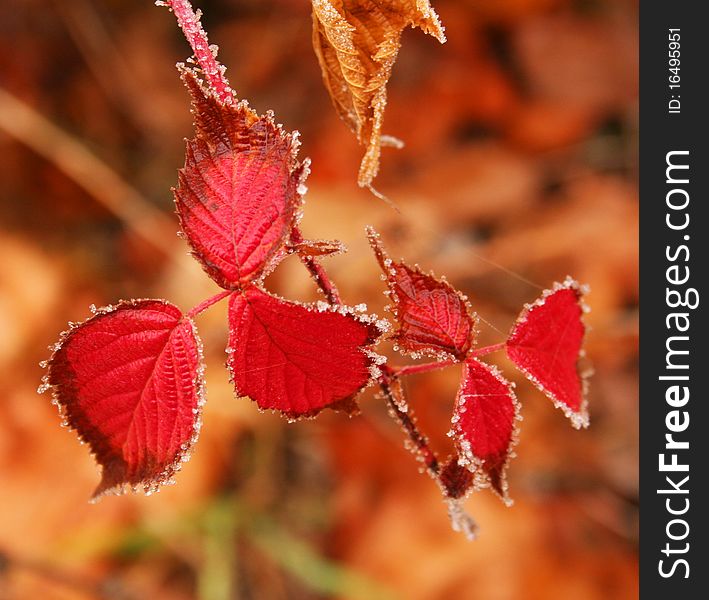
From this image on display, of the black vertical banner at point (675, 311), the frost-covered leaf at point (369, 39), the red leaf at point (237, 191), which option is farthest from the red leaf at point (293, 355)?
the black vertical banner at point (675, 311)

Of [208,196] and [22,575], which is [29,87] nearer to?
[22,575]

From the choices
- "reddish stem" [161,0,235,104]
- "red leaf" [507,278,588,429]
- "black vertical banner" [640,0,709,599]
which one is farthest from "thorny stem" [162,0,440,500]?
"black vertical banner" [640,0,709,599]

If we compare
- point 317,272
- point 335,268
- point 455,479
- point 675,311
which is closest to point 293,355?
point 317,272

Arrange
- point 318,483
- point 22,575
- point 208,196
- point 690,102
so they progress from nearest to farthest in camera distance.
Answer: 1. point 208,196
2. point 690,102
3. point 22,575
4. point 318,483

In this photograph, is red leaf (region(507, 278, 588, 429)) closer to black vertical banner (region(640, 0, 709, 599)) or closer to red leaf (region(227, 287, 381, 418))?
red leaf (region(227, 287, 381, 418))

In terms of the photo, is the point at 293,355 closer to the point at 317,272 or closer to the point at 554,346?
the point at 317,272

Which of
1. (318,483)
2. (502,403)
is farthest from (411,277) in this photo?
(318,483)

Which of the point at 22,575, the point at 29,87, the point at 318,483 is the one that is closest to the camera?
the point at 22,575
